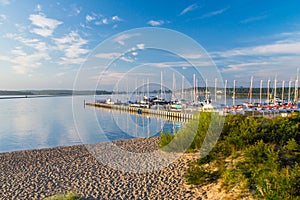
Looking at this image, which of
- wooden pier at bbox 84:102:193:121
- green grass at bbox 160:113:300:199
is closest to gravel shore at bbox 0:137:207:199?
green grass at bbox 160:113:300:199

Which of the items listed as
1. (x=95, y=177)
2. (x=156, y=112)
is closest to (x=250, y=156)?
(x=95, y=177)

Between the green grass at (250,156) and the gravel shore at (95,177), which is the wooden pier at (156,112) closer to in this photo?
the green grass at (250,156)

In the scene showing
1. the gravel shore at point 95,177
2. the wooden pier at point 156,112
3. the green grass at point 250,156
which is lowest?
the wooden pier at point 156,112

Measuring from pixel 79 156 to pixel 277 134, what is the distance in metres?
7.99

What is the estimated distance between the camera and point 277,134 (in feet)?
25.2

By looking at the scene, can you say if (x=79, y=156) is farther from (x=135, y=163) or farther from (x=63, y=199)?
(x=63, y=199)

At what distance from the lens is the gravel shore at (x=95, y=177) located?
609 centimetres

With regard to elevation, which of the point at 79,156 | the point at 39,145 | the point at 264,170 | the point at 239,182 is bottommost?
the point at 39,145

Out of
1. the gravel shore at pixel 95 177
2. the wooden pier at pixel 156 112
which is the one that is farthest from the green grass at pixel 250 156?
the wooden pier at pixel 156 112

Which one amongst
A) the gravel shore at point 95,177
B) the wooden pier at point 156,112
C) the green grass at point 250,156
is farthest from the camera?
the wooden pier at point 156,112

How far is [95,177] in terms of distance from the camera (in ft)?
24.2

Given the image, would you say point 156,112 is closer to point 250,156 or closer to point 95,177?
point 95,177

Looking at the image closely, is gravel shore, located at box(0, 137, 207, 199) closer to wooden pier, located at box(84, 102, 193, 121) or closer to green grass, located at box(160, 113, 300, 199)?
green grass, located at box(160, 113, 300, 199)

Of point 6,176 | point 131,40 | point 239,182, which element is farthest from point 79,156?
point 239,182
